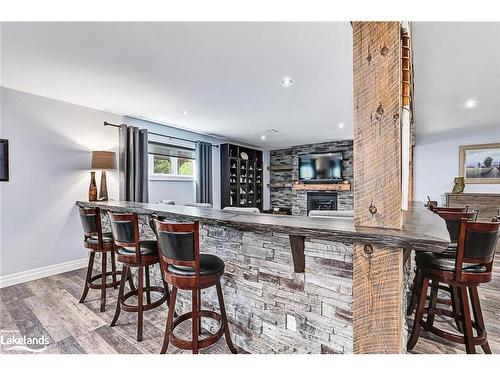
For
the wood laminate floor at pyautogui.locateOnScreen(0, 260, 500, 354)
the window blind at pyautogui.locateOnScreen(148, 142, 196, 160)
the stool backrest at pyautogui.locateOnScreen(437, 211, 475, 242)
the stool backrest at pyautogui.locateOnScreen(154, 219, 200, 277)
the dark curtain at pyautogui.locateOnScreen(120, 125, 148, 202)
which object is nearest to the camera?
the stool backrest at pyautogui.locateOnScreen(154, 219, 200, 277)

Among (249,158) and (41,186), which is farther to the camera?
(249,158)

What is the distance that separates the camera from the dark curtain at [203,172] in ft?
18.3

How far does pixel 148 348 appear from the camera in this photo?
6.30ft

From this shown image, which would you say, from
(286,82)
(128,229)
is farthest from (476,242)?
(128,229)

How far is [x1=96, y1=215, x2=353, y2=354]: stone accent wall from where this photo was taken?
1.41 m

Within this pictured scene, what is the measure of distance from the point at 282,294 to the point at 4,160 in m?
3.70

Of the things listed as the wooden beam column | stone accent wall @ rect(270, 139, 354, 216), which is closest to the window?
stone accent wall @ rect(270, 139, 354, 216)

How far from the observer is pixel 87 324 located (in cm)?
224

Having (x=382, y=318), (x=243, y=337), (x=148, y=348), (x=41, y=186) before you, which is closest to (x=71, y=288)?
(x=41, y=186)

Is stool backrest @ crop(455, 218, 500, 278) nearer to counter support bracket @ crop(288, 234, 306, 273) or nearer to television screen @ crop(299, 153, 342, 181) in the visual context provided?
counter support bracket @ crop(288, 234, 306, 273)

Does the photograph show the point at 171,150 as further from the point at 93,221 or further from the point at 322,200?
the point at 322,200

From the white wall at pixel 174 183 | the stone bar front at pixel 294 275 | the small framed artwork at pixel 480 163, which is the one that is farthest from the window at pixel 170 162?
the small framed artwork at pixel 480 163
